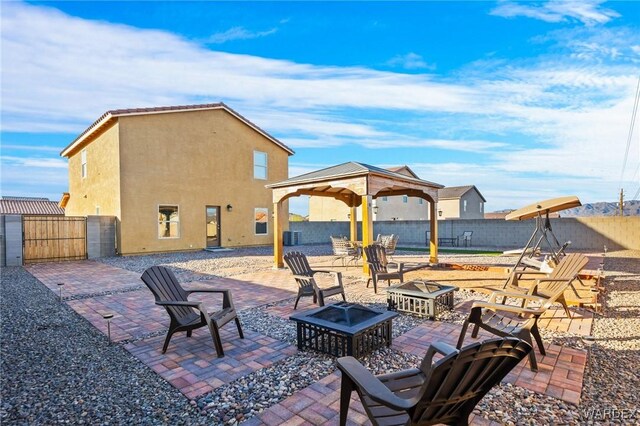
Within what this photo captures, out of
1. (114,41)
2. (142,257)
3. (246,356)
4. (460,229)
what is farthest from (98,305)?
(460,229)

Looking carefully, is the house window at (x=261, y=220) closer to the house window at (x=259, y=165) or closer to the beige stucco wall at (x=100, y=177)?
the house window at (x=259, y=165)

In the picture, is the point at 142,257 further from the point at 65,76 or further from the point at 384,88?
the point at 384,88

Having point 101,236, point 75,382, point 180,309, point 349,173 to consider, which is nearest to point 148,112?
point 101,236

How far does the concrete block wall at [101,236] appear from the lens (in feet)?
43.2

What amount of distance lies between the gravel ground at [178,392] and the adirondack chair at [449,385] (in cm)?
86

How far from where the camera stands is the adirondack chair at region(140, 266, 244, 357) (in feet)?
12.1

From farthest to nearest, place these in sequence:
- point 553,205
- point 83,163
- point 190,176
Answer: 1. point 83,163
2. point 190,176
3. point 553,205

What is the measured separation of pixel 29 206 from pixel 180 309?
35.6 m

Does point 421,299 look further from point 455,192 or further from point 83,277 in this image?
point 455,192

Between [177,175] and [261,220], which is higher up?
[177,175]

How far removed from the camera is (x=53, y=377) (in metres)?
3.21

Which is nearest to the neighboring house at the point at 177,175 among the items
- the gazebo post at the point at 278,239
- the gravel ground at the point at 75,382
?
the gazebo post at the point at 278,239

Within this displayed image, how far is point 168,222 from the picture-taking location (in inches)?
602

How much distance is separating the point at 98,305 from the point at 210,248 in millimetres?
10319
